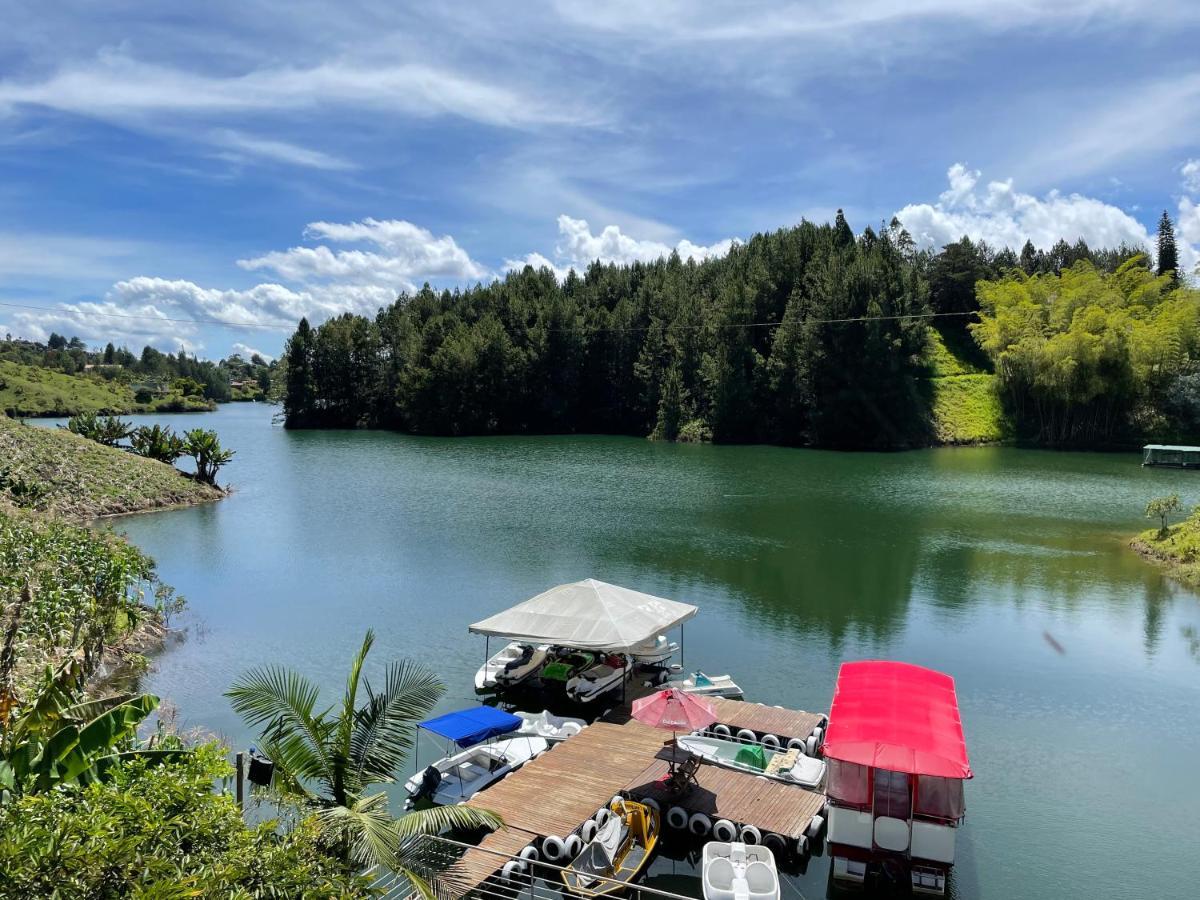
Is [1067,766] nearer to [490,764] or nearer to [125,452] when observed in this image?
[490,764]

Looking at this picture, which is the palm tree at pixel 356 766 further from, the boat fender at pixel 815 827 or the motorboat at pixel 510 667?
the motorboat at pixel 510 667

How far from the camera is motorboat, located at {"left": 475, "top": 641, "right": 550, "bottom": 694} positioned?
18578mm

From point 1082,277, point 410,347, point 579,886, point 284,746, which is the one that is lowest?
point 579,886

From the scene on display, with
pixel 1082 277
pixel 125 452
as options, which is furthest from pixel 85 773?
pixel 1082 277

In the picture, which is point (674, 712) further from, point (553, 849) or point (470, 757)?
point (470, 757)

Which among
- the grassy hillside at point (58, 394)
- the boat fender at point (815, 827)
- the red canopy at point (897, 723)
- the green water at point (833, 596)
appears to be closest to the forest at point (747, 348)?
the green water at point (833, 596)

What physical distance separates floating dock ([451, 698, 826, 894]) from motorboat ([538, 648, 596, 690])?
9.34 feet

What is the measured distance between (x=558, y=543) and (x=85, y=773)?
984 inches

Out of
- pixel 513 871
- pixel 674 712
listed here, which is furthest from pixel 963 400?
pixel 513 871

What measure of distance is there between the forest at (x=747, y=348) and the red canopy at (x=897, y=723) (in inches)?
2125

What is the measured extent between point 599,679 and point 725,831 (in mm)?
5866

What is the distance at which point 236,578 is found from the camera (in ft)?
92.2

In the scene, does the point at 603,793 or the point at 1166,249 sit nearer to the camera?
the point at 603,793

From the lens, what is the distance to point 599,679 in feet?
59.4
